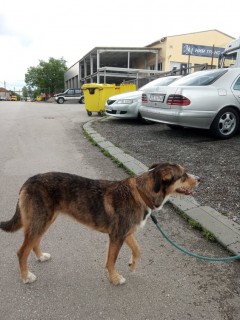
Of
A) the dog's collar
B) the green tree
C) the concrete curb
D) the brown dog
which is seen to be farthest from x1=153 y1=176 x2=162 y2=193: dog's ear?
the green tree

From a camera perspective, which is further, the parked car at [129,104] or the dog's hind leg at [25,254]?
the parked car at [129,104]

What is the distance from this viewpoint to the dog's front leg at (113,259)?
2.69 m

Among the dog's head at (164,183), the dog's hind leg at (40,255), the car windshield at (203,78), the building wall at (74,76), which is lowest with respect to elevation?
the dog's hind leg at (40,255)

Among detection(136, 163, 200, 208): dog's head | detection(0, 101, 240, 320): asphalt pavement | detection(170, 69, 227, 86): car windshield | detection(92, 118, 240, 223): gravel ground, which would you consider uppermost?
detection(170, 69, 227, 86): car windshield

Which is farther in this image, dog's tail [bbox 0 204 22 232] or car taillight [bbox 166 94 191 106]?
car taillight [bbox 166 94 191 106]

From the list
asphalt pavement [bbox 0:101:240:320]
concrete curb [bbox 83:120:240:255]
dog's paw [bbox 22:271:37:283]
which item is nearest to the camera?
asphalt pavement [bbox 0:101:240:320]

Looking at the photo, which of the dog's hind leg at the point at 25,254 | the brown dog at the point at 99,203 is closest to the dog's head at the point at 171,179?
the brown dog at the point at 99,203

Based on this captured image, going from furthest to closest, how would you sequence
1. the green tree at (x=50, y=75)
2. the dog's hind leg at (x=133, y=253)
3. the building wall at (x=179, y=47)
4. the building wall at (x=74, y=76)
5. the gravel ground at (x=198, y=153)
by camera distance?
1. the green tree at (x=50, y=75)
2. the building wall at (x=74, y=76)
3. the building wall at (x=179, y=47)
4. the gravel ground at (x=198, y=153)
5. the dog's hind leg at (x=133, y=253)

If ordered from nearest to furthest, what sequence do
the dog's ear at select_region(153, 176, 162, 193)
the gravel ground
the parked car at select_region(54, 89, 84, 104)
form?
1. the dog's ear at select_region(153, 176, 162, 193)
2. the gravel ground
3. the parked car at select_region(54, 89, 84, 104)

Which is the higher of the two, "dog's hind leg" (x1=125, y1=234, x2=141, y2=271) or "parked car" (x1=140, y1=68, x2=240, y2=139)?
"parked car" (x1=140, y1=68, x2=240, y2=139)

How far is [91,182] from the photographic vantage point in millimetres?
2896

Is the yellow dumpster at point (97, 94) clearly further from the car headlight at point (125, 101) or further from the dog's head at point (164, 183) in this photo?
the dog's head at point (164, 183)

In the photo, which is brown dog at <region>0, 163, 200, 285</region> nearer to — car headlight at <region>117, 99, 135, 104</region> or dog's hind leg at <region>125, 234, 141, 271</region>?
dog's hind leg at <region>125, 234, 141, 271</region>

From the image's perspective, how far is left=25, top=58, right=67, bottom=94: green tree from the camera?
75.6 meters
